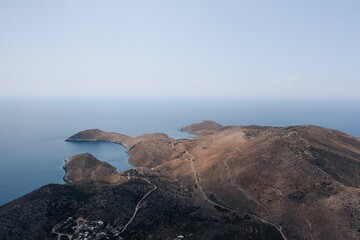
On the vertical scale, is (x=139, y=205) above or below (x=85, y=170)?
above

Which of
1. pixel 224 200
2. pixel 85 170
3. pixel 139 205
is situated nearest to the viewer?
pixel 139 205

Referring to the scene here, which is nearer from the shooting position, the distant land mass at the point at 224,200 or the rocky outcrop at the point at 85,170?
the distant land mass at the point at 224,200

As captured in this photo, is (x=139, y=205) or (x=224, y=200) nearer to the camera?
(x=139, y=205)

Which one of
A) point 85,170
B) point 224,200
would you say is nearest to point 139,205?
point 224,200

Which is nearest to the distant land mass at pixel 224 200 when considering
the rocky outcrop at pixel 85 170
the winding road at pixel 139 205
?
the winding road at pixel 139 205

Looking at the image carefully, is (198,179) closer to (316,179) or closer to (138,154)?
(316,179)

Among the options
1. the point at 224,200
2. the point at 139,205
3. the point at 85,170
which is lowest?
the point at 85,170

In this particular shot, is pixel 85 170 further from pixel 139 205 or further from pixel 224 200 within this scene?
pixel 224 200

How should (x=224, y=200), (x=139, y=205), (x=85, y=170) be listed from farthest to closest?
(x=85, y=170) → (x=224, y=200) → (x=139, y=205)

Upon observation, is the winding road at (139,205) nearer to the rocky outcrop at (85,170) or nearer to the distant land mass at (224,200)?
the distant land mass at (224,200)
